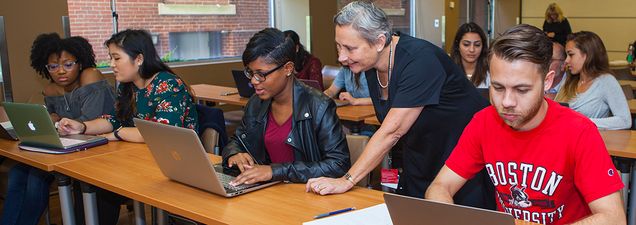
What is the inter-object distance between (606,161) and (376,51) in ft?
2.69

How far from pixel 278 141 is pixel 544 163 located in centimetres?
114

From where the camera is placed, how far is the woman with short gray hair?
204cm

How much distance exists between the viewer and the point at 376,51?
208 centimetres

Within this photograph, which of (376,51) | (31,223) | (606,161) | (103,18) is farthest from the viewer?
(103,18)

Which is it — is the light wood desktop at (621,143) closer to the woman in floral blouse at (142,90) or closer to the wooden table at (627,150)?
the wooden table at (627,150)

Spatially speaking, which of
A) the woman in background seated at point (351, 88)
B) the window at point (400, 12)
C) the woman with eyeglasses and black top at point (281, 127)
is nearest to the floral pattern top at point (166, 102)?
the woman with eyeglasses and black top at point (281, 127)

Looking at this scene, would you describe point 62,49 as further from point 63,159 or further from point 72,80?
point 63,159

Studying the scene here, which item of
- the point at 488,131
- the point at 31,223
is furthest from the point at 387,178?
the point at 31,223

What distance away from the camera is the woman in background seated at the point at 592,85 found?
11.4ft

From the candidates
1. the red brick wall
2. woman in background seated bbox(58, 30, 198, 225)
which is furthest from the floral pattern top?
the red brick wall

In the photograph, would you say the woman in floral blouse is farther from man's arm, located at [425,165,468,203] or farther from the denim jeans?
man's arm, located at [425,165,468,203]

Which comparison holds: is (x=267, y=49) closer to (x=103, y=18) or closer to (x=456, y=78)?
(x=456, y=78)

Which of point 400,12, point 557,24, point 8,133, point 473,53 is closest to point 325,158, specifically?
point 8,133

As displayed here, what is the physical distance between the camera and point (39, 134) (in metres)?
2.97
